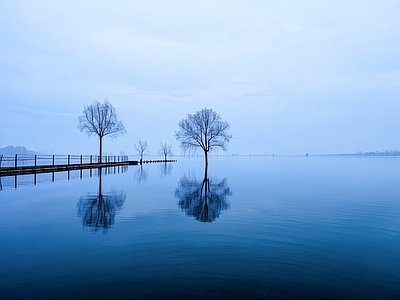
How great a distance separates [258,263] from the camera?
648cm

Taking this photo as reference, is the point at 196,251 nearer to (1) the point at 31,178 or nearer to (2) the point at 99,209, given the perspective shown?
(2) the point at 99,209

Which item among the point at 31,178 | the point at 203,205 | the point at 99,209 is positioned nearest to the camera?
the point at 99,209

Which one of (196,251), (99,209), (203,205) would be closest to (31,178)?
(99,209)

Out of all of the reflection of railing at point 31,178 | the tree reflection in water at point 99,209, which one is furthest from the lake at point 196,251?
the reflection of railing at point 31,178

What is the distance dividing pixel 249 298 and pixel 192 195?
12.3 m

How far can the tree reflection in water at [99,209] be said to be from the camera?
9.73 meters

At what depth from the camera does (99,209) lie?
12.1 meters

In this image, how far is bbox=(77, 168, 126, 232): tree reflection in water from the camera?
31.9 ft

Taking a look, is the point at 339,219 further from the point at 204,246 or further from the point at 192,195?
the point at 192,195

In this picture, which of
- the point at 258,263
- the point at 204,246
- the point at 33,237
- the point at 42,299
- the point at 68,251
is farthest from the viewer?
the point at 33,237

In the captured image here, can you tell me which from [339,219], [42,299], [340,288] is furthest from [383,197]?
[42,299]

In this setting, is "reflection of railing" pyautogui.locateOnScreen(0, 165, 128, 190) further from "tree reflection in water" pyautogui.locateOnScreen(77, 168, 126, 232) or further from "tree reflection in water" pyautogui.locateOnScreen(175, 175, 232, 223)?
"tree reflection in water" pyautogui.locateOnScreen(175, 175, 232, 223)

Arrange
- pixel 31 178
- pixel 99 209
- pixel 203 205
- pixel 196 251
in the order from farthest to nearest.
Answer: pixel 31 178, pixel 203 205, pixel 99 209, pixel 196 251

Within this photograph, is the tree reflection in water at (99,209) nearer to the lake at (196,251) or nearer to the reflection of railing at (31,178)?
the lake at (196,251)
